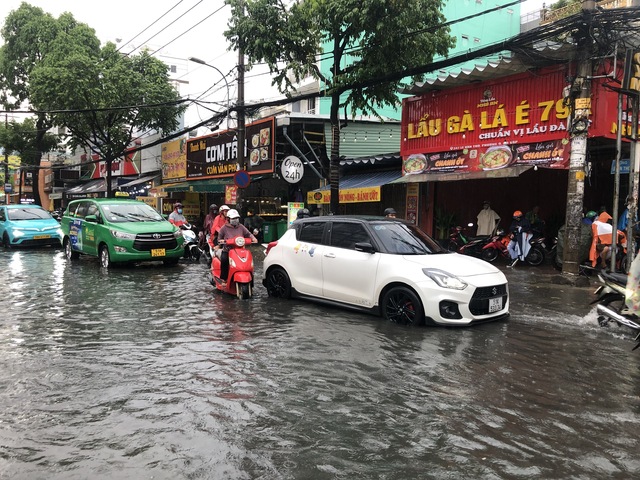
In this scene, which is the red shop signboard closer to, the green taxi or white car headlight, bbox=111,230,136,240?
the green taxi

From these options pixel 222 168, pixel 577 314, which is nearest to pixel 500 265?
pixel 577 314

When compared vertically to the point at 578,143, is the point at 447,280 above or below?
below

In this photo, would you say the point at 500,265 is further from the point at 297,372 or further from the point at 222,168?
the point at 222,168

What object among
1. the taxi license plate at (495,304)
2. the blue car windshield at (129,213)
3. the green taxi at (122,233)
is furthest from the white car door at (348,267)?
the blue car windshield at (129,213)

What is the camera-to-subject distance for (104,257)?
1326cm

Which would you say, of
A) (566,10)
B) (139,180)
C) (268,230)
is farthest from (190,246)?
(139,180)

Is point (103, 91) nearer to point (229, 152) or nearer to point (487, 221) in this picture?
point (229, 152)

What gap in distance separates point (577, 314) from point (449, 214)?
9.33 metres

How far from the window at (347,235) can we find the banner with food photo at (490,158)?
724cm

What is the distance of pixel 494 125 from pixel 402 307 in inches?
363

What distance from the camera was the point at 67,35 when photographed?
31062 millimetres

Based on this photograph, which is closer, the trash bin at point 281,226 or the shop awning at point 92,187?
the trash bin at point 281,226

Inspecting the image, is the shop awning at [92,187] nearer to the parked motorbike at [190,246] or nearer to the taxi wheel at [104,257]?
the parked motorbike at [190,246]

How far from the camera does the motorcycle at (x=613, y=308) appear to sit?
6212 millimetres
